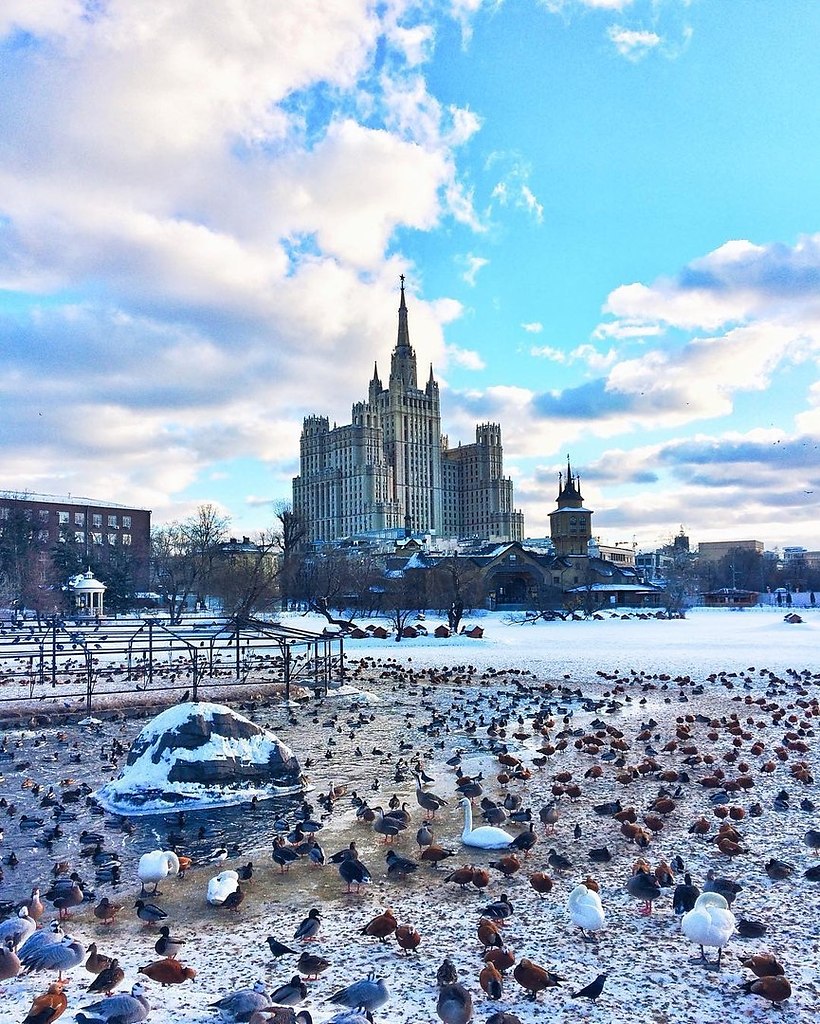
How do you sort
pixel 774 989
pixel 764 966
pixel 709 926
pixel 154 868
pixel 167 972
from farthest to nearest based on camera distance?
pixel 154 868 → pixel 709 926 → pixel 167 972 → pixel 764 966 → pixel 774 989

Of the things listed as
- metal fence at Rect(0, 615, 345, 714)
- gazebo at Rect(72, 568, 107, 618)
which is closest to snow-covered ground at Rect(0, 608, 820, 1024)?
metal fence at Rect(0, 615, 345, 714)

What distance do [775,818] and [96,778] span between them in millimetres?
11786

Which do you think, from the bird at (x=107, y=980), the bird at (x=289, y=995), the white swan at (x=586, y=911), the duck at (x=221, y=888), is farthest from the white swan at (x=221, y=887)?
the white swan at (x=586, y=911)

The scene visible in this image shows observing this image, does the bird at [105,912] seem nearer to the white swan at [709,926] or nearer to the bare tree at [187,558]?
the white swan at [709,926]

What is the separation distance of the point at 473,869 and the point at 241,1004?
3570 mm

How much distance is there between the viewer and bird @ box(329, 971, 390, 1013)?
251 inches

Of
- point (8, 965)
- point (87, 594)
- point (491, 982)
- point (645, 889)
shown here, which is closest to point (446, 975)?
point (491, 982)

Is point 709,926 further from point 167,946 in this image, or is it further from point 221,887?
point 221,887

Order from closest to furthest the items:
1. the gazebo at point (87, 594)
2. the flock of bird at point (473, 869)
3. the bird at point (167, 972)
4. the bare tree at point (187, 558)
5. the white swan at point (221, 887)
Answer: the flock of bird at point (473, 869), the bird at point (167, 972), the white swan at point (221, 887), the gazebo at point (87, 594), the bare tree at point (187, 558)

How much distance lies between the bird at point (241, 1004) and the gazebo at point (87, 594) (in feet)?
146

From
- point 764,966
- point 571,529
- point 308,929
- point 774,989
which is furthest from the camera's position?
point 571,529

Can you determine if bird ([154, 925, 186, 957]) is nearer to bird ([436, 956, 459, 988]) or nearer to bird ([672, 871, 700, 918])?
bird ([436, 956, 459, 988])

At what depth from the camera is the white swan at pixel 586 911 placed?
7.75 metres

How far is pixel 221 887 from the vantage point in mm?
8867
